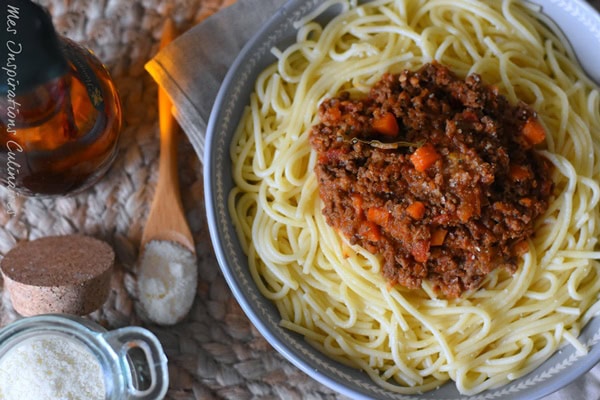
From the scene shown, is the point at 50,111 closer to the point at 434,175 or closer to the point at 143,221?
the point at 143,221

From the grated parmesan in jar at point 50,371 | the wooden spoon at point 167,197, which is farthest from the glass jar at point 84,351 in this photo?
the wooden spoon at point 167,197

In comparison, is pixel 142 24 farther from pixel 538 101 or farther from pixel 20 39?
pixel 538 101

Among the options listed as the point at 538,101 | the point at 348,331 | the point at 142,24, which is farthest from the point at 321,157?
the point at 142,24

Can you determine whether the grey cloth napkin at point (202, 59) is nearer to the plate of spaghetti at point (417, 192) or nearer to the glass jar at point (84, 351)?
the plate of spaghetti at point (417, 192)

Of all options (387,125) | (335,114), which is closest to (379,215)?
(387,125)

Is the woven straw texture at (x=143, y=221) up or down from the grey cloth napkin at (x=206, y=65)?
down

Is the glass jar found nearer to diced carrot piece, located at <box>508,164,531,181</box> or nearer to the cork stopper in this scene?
the cork stopper
